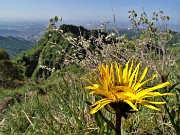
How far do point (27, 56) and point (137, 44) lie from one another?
102428mm

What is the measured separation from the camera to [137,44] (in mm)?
4047

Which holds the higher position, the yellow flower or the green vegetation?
the yellow flower

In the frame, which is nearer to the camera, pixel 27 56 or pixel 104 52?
pixel 104 52

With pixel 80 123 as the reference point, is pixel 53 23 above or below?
above

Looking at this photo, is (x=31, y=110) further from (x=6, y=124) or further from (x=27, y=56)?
(x=27, y=56)

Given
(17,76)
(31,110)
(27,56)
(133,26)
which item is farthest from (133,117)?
(27,56)

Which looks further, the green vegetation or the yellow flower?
the green vegetation

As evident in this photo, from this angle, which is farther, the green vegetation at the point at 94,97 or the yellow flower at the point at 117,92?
the green vegetation at the point at 94,97

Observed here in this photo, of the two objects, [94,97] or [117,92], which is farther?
[94,97]

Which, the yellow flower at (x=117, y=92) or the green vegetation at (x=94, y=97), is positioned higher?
the yellow flower at (x=117, y=92)

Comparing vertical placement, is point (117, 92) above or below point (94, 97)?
above

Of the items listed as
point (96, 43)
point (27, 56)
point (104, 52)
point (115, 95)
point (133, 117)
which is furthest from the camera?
point (27, 56)

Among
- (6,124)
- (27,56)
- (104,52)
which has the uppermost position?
(104,52)

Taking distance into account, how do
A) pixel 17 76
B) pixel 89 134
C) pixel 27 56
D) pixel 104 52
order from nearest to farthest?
pixel 89 134, pixel 104 52, pixel 17 76, pixel 27 56
